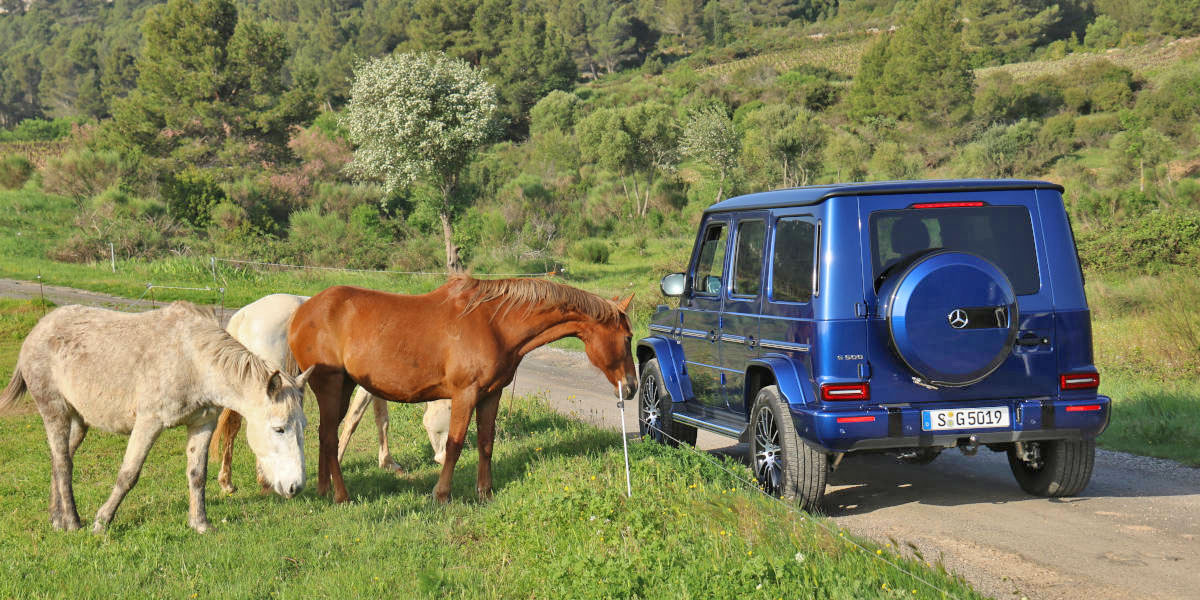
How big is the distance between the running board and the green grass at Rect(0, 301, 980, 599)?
0.27m

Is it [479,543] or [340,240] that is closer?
[479,543]

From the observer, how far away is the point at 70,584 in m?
5.33

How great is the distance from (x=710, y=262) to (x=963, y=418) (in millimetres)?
2923

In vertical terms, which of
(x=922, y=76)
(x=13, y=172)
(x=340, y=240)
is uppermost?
(x=922, y=76)

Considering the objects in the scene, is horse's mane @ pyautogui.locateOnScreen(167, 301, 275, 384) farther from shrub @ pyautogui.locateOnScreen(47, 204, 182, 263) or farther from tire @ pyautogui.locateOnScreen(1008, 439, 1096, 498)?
shrub @ pyautogui.locateOnScreen(47, 204, 182, 263)

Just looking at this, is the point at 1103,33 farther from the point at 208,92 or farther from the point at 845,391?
the point at 845,391

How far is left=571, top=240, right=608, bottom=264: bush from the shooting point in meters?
35.1

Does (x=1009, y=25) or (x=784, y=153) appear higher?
(x=1009, y=25)

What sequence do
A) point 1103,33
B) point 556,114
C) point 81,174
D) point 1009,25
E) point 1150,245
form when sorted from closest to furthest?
point 1150,245, point 81,174, point 556,114, point 1103,33, point 1009,25

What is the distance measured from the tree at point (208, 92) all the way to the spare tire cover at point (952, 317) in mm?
45495

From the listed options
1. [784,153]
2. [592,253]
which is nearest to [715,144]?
[784,153]

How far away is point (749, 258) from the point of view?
761cm

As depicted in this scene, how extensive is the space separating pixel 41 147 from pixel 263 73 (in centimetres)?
1453

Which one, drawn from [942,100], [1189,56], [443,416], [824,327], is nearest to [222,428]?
[443,416]
